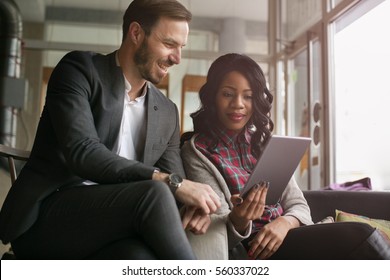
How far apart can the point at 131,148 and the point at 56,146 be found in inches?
5.5

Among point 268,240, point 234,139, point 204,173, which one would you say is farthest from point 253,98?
point 268,240

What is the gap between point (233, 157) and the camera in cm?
107

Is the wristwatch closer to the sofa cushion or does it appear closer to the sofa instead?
the sofa

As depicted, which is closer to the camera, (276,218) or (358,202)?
(276,218)

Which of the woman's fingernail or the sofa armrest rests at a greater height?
the woman's fingernail

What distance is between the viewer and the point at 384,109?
217cm

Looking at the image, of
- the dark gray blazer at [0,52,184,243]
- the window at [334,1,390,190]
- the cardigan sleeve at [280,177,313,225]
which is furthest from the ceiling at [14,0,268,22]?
the dark gray blazer at [0,52,184,243]

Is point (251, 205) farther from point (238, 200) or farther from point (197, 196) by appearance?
point (197, 196)

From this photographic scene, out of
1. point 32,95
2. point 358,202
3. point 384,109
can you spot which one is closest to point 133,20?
point 358,202

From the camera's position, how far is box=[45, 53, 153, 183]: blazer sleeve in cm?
76

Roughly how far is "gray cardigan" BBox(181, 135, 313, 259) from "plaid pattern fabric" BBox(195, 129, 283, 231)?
0.06 ft

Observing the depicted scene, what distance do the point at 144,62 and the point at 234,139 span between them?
29 centimetres

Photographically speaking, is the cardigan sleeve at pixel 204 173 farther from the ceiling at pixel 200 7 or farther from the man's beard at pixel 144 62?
the ceiling at pixel 200 7
